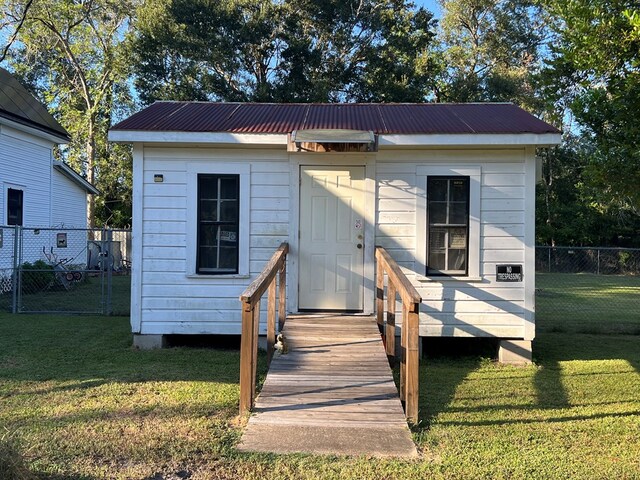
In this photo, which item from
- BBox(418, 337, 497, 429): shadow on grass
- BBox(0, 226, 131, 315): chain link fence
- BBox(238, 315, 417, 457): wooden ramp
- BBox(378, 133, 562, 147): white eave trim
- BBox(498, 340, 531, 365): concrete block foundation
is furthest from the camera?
BBox(0, 226, 131, 315): chain link fence

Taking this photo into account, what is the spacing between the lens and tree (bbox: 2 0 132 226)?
80.8 ft

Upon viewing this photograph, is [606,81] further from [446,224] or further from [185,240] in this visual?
[185,240]

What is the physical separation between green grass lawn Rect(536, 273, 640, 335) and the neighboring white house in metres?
13.6

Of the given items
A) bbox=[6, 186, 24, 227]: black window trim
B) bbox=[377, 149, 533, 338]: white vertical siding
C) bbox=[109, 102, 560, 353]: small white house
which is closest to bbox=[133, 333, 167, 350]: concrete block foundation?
bbox=[109, 102, 560, 353]: small white house


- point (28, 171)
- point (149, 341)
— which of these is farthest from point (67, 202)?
point (149, 341)

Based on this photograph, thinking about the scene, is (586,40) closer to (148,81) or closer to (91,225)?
(148,81)

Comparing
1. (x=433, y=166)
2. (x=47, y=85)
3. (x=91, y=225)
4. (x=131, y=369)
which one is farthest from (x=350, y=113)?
(x=47, y=85)

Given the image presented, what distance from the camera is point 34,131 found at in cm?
1484

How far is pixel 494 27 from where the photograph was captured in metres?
30.9

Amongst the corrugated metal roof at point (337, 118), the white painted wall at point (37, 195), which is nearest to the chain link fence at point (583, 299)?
the corrugated metal roof at point (337, 118)

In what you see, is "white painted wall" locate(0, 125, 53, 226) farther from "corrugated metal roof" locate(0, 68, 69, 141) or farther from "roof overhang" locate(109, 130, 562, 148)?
"roof overhang" locate(109, 130, 562, 148)

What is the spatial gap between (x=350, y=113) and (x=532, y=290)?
12.1ft

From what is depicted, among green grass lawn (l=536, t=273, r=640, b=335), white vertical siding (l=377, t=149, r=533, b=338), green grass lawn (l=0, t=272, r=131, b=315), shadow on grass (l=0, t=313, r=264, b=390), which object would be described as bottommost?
shadow on grass (l=0, t=313, r=264, b=390)

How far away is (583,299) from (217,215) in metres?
11.1
